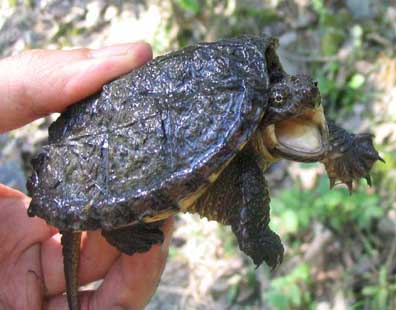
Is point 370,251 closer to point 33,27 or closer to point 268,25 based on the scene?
point 268,25

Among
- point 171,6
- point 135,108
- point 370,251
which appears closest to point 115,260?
point 135,108

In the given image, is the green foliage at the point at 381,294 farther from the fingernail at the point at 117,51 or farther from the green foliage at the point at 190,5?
the green foliage at the point at 190,5

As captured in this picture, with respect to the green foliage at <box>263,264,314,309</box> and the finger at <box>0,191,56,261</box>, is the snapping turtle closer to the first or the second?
the finger at <box>0,191,56,261</box>

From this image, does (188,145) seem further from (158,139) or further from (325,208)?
(325,208)

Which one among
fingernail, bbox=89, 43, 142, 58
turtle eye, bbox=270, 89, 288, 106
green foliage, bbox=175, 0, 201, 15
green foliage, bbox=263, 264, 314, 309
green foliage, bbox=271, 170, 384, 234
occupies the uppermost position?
turtle eye, bbox=270, 89, 288, 106

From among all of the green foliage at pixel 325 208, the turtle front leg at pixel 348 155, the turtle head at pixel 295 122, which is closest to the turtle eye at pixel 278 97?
the turtle head at pixel 295 122

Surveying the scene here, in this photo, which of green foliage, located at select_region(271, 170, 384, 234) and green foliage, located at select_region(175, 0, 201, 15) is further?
green foliage, located at select_region(175, 0, 201, 15)

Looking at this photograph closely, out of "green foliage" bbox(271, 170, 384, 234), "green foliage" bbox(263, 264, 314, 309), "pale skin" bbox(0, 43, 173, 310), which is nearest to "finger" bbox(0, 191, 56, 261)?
"pale skin" bbox(0, 43, 173, 310)
